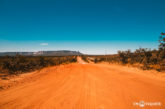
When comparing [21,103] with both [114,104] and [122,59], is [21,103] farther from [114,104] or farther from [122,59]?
[122,59]

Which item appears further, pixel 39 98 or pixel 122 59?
pixel 122 59

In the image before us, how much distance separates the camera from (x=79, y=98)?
3.32 metres

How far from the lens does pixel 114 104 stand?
292cm

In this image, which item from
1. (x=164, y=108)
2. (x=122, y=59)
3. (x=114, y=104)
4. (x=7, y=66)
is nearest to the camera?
(x=164, y=108)

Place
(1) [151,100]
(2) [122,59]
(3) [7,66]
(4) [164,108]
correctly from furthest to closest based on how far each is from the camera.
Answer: (2) [122,59] → (3) [7,66] → (1) [151,100] → (4) [164,108]

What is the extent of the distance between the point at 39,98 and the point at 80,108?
187 cm

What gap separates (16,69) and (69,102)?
40.5ft

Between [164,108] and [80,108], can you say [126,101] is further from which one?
[80,108]

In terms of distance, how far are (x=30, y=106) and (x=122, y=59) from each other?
17.6 metres

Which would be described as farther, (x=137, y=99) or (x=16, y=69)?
(x=16, y=69)

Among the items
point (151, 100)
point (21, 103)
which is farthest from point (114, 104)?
point (21, 103)

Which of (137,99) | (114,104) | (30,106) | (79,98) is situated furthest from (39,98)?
(137,99)

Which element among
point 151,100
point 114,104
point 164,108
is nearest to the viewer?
point 164,108

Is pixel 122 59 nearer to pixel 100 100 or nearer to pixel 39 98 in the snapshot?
pixel 100 100
